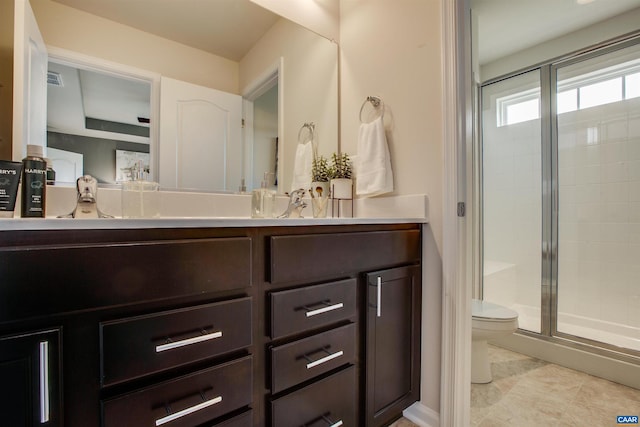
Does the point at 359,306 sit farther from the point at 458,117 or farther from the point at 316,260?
the point at 458,117

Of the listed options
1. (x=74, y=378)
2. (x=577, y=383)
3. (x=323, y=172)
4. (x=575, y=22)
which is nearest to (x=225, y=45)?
(x=323, y=172)

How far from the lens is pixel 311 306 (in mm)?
938

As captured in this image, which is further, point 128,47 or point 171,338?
point 128,47

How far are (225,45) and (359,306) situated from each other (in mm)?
1306

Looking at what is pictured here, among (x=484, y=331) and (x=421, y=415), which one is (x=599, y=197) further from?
(x=421, y=415)

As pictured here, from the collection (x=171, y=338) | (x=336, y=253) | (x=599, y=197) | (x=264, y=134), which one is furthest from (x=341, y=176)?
(x=599, y=197)

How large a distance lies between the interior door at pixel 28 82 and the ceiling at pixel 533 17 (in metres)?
2.31

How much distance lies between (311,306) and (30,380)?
0.64 m

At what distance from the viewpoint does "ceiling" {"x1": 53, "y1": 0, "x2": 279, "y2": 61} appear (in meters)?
1.15

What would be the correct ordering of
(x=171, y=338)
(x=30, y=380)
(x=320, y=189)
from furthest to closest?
1. (x=320, y=189)
2. (x=171, y=338)
3. (x=30, y=380)

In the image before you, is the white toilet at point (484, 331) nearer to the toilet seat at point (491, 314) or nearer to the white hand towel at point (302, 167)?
the toilet seat at point (491, 314)

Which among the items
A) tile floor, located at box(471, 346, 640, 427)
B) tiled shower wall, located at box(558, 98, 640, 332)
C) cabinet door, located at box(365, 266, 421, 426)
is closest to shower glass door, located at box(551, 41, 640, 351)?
tiled shower wall, located at box(558, 98, 640, 332)

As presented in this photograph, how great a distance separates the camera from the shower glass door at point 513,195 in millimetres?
2400

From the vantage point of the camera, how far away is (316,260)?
37.5 inches
